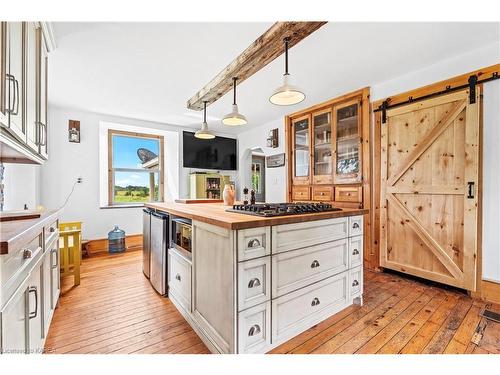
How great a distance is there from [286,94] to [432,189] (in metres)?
1.96

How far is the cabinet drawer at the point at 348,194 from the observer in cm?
322

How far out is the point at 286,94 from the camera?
1.89 meters

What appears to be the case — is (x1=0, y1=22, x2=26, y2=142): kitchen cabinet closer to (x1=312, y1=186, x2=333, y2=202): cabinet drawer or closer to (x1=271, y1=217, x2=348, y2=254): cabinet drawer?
(x1=271, y1=217, x2=348, y2=254): cabinet drawer

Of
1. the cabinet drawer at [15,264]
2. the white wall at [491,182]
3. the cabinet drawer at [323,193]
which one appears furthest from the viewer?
the cabinet drawer at [323,193]

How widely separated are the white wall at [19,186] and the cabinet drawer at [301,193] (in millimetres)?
3963

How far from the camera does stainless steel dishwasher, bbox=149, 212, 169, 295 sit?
2195 millimetres

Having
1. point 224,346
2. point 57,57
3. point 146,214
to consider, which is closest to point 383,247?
point 224,346

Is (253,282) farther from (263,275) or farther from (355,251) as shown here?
(355,251)

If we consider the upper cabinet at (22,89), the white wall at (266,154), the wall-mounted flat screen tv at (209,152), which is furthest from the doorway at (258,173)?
the upper cabinet at (22,89)

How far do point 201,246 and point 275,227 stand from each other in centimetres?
54

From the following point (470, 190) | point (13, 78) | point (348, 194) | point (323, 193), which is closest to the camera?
point (13, 78)

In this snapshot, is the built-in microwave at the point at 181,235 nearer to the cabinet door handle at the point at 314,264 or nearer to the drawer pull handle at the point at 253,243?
the drawer pull handle at the point at 253,243

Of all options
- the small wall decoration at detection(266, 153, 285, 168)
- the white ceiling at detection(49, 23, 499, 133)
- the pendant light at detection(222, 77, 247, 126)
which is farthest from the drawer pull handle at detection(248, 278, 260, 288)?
the small wall decoration at detection(266, 153, 285, 168)

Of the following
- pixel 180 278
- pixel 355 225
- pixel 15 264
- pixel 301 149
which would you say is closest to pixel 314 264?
pixel 355 225
